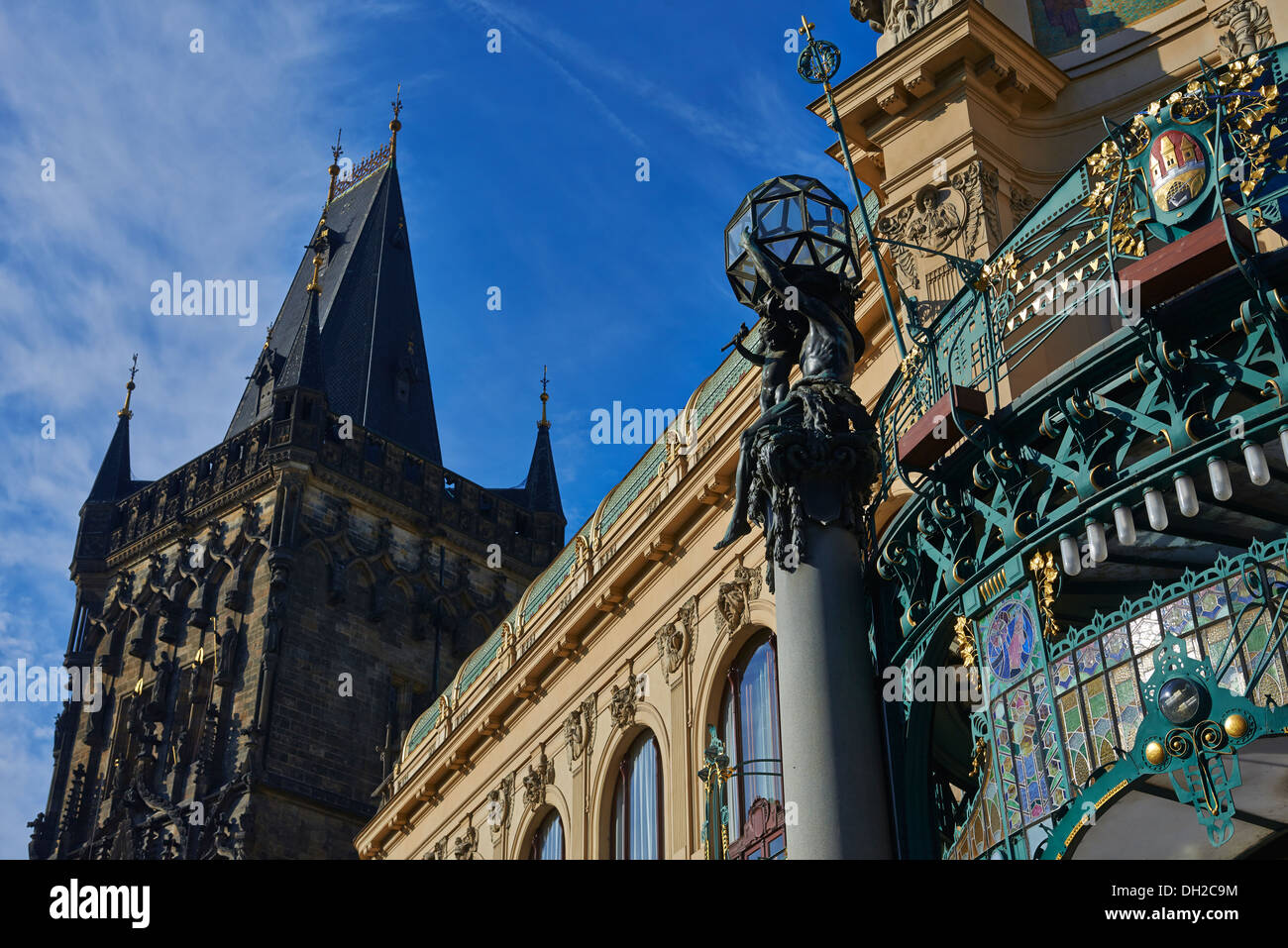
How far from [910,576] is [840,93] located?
9452 mm

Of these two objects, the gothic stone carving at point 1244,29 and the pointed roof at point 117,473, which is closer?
the gothic stone carving at point 1244,29

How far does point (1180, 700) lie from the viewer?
7992mm

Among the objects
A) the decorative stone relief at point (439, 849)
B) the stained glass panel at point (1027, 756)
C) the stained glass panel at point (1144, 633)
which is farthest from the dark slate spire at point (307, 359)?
the stained glass panel at point (1144, 633)

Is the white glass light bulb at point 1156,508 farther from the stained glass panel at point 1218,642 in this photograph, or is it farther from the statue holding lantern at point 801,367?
the statue holding lantern at point 801,367

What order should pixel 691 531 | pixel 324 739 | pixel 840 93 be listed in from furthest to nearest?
pixel 324 739, pixel 691 531, pixel 840 93

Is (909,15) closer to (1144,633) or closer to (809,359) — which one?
(809,359)

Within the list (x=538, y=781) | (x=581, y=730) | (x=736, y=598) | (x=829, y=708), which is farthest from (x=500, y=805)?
(x=829, y=708)

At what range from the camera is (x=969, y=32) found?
1686 centimetres

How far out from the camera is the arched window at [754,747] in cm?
1802

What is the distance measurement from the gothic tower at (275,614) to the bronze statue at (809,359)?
1408 inches

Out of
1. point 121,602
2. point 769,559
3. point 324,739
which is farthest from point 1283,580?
point 121,602

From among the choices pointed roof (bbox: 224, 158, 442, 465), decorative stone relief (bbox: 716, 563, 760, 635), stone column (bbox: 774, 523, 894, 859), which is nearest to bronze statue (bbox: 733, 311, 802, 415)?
stone column (bbox: 774, 523, 894, 859)

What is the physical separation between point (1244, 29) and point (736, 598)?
352 inches
